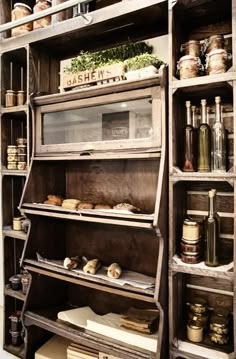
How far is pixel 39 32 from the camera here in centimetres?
190

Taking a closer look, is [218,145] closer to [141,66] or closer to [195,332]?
[141,66]

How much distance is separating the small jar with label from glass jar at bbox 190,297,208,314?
5.46 ft

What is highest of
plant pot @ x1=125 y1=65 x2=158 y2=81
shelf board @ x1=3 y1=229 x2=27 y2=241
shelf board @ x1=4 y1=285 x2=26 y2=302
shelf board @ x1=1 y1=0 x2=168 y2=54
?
shelf board @ x1=1 y1=0 x2=168 y2=54

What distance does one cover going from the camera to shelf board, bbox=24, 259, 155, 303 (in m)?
1.48

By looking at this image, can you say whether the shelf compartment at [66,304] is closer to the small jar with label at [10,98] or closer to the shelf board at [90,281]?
the shelf board at [90,281]

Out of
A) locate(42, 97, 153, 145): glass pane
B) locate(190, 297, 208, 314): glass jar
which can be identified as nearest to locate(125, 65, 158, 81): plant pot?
locate(42, 97, 153, 145): glass pane

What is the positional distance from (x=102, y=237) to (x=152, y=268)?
384mm

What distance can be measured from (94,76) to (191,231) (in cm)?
96

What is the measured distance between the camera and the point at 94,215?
1.64m

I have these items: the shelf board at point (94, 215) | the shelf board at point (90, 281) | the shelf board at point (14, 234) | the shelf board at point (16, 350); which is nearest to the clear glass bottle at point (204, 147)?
the shelf board at point (94, 215)

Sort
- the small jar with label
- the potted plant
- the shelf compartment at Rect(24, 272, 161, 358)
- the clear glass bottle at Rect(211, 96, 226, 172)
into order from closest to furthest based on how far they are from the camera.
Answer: the clear glass bottle at Rect(211, 96, 226, 172) < the potted plant < the shelf compartment at Rect(24, 272, 161, 358) < the small jar with label

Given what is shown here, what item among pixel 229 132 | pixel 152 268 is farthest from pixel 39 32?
pixel 152 268

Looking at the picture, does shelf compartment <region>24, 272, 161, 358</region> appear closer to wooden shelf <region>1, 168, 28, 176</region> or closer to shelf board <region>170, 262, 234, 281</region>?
shelf board <region>170, 262, 234, 281</region>

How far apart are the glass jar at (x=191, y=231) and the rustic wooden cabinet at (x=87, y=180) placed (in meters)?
0.11
